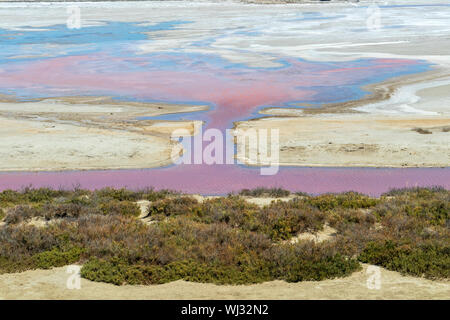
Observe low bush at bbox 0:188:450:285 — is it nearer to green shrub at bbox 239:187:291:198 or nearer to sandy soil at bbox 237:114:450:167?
green shrub at bbox 239:187:291:198

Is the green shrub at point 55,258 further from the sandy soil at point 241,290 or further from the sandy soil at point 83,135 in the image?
the sandy soil at point 83,135

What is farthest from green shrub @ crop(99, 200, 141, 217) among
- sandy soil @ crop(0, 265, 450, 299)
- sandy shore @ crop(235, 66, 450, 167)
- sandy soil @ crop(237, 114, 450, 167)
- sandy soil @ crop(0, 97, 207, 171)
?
sandy soil @ crop(237, 114, 450, 167)

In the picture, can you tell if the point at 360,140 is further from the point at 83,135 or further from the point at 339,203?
the point at 83,135

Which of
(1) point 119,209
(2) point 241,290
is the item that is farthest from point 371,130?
(2) point 241,290

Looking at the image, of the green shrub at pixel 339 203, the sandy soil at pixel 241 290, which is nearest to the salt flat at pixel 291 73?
the green shrub at pixel 339 203
